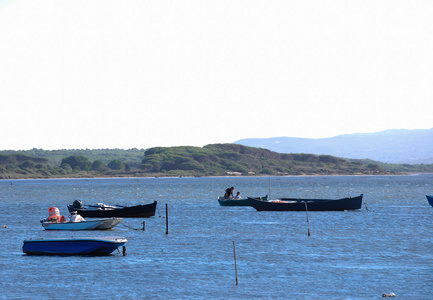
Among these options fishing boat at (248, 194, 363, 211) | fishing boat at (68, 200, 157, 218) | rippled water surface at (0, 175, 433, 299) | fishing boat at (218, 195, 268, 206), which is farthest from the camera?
fishing boat at (218, 195, 268, 206)

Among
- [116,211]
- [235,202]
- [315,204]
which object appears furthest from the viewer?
[235,202]

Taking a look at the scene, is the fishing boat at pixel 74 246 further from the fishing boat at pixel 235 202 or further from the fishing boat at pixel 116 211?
the fishing boat at pixel 235 202

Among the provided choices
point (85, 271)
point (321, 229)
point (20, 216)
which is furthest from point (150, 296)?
point (20, 216)

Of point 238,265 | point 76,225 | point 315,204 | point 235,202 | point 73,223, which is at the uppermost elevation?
point 235,202

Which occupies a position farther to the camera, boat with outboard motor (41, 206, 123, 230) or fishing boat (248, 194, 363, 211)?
fishing boat (248, 194, 363, 211)

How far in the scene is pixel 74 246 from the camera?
3531 cm

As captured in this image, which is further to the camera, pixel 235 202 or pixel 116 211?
pixel 235 202

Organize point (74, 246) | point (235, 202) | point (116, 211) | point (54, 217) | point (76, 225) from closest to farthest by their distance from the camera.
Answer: point (74, 246) → point (76, 225) → point (54, 217) → point (116, 211) → point (235, 202)

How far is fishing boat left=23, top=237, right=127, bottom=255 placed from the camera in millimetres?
35031

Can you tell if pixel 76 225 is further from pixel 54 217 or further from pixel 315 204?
pixel 315 204

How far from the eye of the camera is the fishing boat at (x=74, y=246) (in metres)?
35.0

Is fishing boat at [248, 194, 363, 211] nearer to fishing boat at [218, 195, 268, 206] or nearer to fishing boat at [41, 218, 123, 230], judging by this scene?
fishing boat at [218, 195, 268, 206]

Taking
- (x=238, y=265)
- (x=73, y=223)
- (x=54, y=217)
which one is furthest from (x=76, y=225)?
(x=238, y=265)

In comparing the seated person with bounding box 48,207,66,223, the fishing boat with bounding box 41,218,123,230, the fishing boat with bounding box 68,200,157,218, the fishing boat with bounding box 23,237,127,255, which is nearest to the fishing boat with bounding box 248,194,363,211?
the fishing boat with bounding box 68,200,157,218
